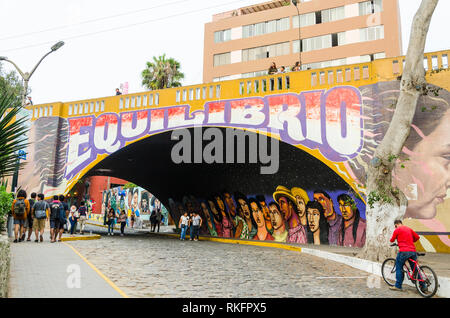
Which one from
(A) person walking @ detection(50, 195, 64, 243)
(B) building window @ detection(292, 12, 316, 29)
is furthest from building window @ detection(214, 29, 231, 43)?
(A) person walking @ detection(50, 195, 64, 243)

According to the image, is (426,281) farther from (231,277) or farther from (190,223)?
(190,223)

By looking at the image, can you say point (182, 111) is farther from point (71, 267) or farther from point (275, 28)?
point (275, 28)

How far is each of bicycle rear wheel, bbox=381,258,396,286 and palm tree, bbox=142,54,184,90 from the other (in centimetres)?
3243

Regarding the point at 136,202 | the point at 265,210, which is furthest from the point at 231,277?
the point at 136,202

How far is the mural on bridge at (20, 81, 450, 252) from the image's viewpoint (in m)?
14.1

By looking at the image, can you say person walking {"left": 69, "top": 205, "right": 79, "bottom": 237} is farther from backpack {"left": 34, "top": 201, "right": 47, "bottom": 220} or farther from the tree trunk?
the tree trunk

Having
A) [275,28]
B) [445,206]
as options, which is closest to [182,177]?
[445,206]

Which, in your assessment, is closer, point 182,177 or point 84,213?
point 84,213

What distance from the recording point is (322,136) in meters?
15.6

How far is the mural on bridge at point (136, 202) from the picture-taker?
37.3 m

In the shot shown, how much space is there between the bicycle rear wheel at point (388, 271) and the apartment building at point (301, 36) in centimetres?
2726

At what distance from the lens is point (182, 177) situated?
81.6ft
